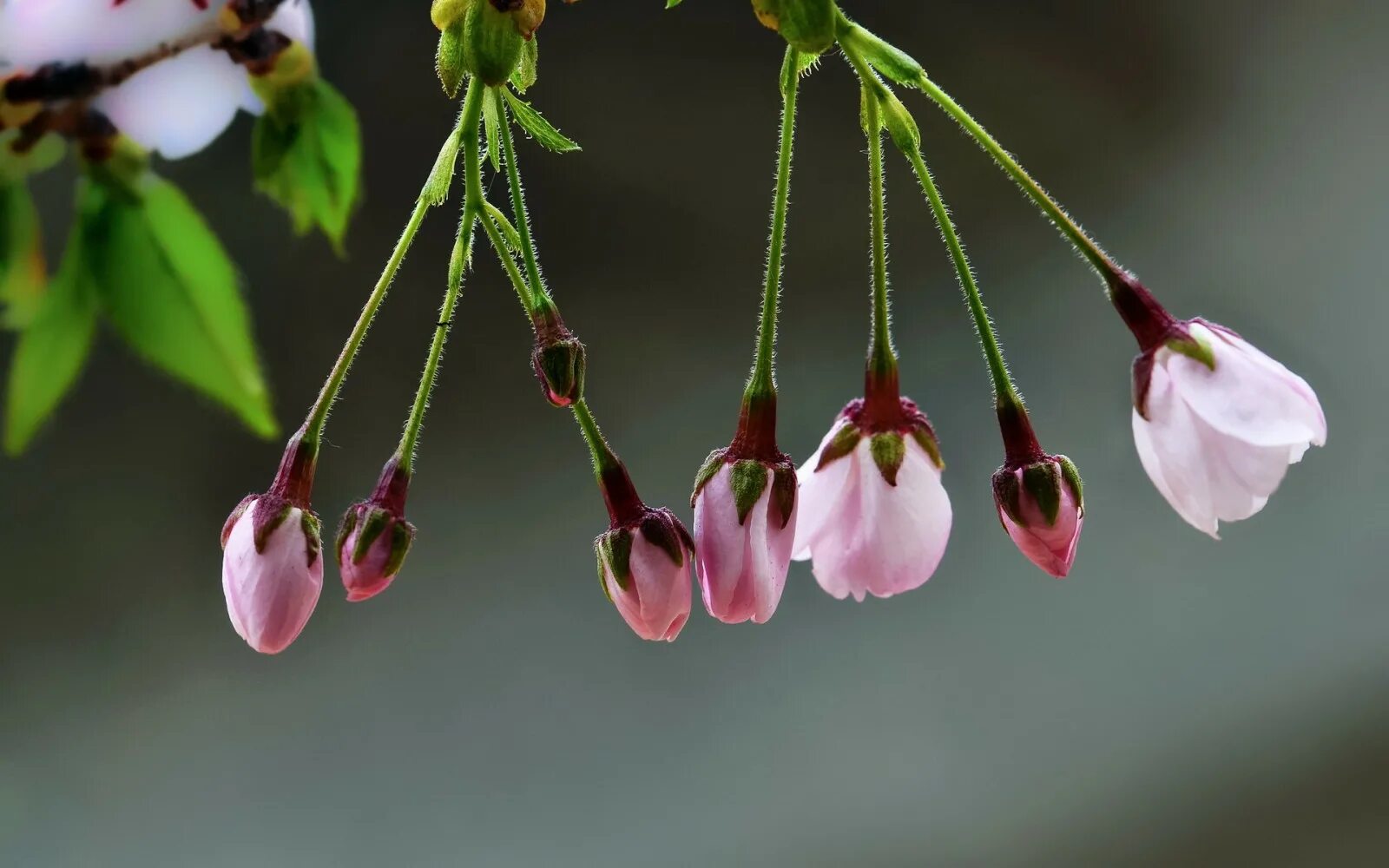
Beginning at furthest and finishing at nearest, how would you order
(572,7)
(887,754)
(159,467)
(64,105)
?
(887,754) < (159,467) < (572,7) < (64,105)

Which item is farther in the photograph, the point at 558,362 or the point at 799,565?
the point at 799,565

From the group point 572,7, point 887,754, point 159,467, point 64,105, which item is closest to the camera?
point 64,105

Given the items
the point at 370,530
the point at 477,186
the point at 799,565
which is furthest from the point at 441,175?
the point at 799,565

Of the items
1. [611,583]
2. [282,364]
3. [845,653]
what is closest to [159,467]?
[282,364]

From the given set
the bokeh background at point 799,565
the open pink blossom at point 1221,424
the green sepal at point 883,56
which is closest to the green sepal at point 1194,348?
the open pink blossom at point 1221,424

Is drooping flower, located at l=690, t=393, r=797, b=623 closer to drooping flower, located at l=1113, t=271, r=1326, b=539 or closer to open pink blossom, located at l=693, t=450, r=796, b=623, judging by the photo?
open pink blossom, located at l=693, t=450, r=796, b=623

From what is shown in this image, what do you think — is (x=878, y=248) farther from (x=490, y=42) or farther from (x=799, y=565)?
(x=799, y=565)

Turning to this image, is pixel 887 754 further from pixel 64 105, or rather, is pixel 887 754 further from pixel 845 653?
pixel 64 105
